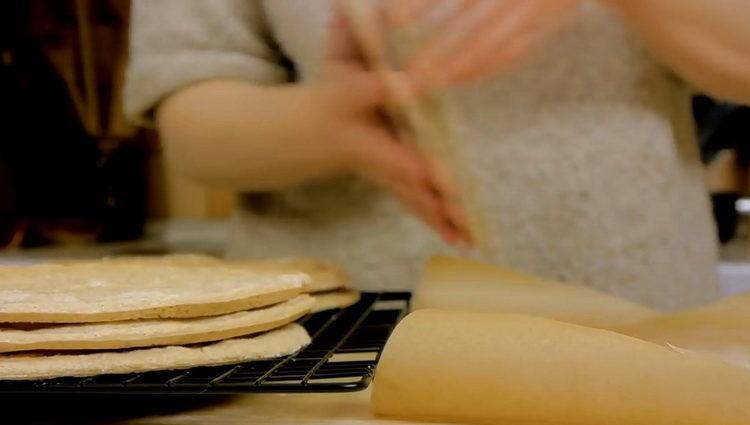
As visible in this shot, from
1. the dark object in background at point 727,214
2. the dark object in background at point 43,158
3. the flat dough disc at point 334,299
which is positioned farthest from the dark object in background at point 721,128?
the dark object in background at point 43,158

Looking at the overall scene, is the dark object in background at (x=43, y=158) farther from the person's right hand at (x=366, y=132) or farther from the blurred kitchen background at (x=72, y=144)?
the person's right hand at (x=366, y=132)

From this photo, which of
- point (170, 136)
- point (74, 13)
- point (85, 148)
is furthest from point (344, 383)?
point (74, 13)

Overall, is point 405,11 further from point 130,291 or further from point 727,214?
point 727,214

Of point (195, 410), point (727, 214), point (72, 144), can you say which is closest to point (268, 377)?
point (195, 410)

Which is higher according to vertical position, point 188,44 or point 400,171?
point 188,44

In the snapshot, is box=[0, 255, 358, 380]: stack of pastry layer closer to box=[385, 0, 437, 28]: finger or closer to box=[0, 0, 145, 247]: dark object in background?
box=[385, 0, 437, 28]: finger

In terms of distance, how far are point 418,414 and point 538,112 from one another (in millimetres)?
404

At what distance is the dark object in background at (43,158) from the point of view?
130 cm

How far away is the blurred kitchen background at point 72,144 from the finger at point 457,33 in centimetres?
69

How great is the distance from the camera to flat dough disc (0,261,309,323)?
16.2 inches

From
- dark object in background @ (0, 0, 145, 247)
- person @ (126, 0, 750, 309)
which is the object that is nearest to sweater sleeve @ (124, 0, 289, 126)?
person @ (126, 0, 750, 309)

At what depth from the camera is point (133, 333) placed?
40 cm

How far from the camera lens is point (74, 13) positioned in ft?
4.49

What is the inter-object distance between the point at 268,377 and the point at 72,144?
1.06 metres
